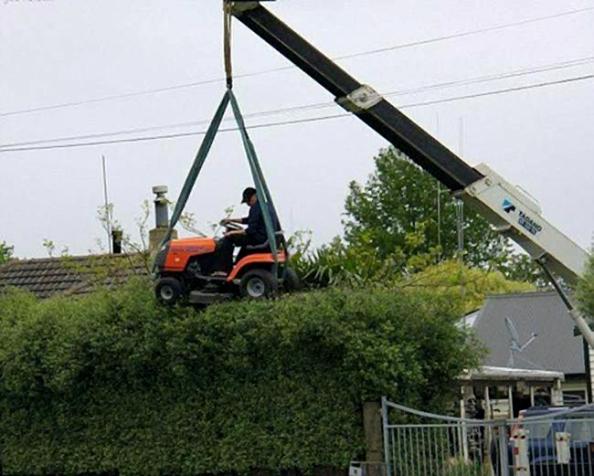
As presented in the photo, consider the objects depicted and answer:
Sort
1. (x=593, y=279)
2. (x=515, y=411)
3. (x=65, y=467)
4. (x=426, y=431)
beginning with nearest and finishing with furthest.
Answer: (x=593, y=279), (x=426, y=431), (x=65, y=467), (x=515, y=411)

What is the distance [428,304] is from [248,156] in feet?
9.69

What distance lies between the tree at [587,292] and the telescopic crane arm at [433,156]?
7.30 feet

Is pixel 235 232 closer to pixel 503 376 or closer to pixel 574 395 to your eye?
pixel 503 376

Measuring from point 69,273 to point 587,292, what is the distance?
556 inches

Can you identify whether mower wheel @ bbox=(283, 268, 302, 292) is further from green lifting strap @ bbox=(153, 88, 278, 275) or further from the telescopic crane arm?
the telescopic crane arm

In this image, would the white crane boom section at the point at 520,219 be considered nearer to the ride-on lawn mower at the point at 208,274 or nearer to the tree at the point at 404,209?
the ride-on lawn mower at the point at 208,274

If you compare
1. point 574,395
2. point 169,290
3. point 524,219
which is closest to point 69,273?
point 169,290

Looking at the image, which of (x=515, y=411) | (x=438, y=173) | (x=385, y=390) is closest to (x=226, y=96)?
(x=438, y=173)

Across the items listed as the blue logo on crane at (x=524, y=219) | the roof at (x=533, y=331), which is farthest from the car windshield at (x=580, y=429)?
the roof at (x=533, y=331)

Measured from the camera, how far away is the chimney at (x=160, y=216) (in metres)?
23.9

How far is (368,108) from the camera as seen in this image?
17141 millimetres

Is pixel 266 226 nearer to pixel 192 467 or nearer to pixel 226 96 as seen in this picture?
pixel 226 96

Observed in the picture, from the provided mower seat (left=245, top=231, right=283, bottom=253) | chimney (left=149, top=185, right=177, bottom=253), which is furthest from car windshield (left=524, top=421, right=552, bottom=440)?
chimney (left=149, top=185, right=177, bottom=253)

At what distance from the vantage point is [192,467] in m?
17.2
